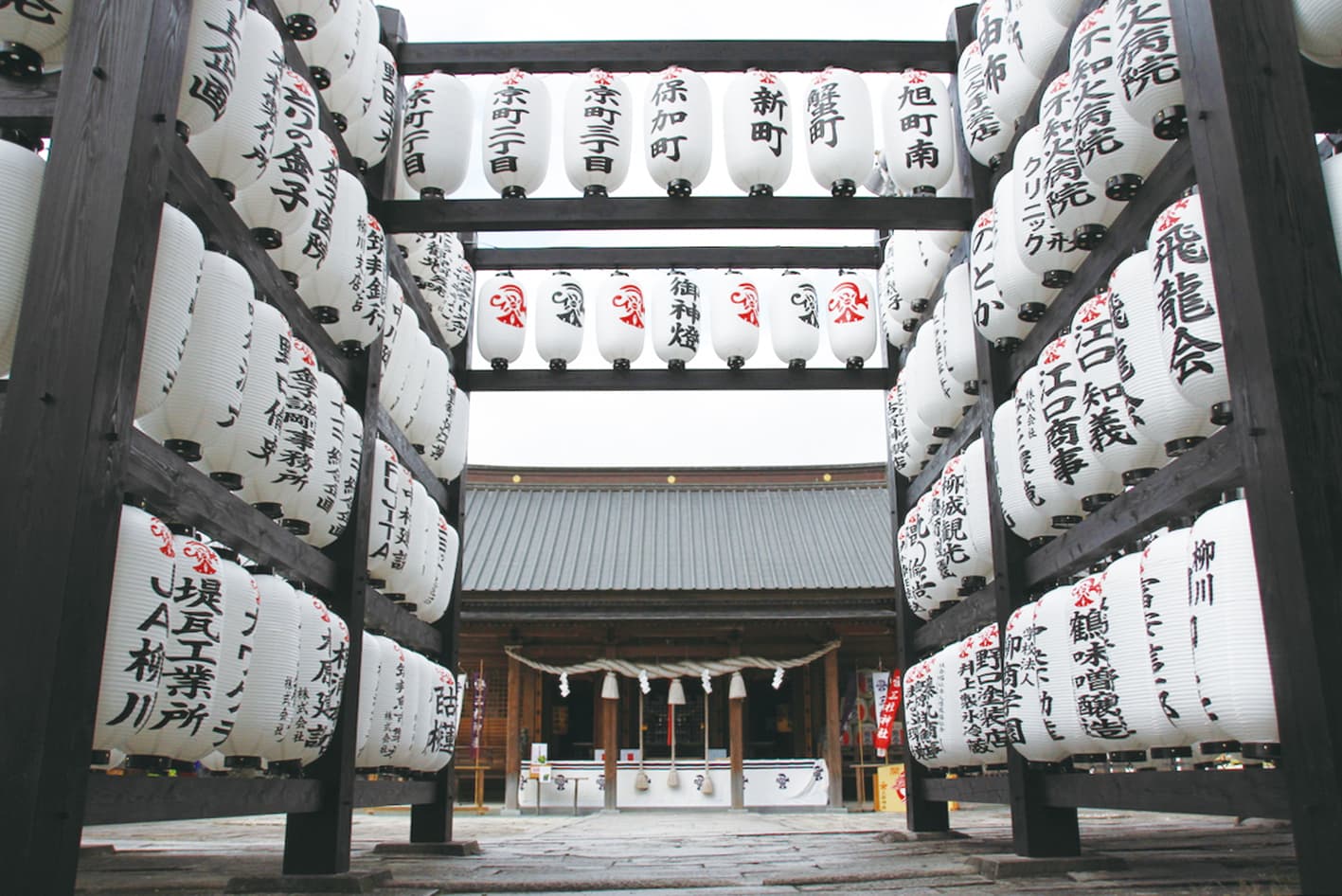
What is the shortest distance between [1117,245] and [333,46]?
3493mm

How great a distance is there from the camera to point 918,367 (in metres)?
6.03

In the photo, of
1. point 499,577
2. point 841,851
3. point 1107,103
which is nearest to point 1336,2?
point 1107,103

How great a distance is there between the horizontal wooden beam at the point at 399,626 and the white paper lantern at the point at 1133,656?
343 centimetres

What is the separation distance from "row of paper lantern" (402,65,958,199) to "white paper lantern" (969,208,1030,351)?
97 centimetres

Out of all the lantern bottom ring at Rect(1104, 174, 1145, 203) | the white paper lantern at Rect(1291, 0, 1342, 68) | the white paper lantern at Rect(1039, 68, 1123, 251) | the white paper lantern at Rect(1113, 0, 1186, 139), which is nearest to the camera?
the white paper lantern at Rect(1291, 0, 1342, 68)

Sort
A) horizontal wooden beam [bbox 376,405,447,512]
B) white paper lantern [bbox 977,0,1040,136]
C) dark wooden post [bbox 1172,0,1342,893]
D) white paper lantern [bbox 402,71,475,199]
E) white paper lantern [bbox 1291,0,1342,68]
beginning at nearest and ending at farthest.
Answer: dark wooden post [bbox 1172,0,1342,893] < white paper lantern [bbox 1291,0,1342,68] < white paper lantern [bbox 977,0,1040,136] < horizontal wooden beam [bbox 376,405,447,512] < white paper lantern [bbox 402,71,475,199]

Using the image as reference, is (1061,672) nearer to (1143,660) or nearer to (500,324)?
(1143,660)

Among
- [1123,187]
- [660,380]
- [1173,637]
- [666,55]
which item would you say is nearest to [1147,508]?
[1173,637]

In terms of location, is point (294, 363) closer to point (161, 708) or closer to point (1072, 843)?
point (161, 708)

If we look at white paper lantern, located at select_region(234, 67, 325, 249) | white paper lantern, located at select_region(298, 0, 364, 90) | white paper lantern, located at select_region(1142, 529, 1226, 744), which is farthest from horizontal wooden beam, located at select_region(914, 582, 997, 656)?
white paper lantern, located at select_region(298, 0, 364, 90)

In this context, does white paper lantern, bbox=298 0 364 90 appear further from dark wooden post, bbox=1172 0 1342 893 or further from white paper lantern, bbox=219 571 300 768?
dark wooden post, bbox=1172 0 1342 893

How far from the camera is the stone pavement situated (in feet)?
13.3

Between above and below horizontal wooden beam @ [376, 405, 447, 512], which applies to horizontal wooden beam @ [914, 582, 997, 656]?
below

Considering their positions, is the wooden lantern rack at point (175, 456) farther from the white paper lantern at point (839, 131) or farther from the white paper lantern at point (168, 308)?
the white paper lantern at point (839, 131)
